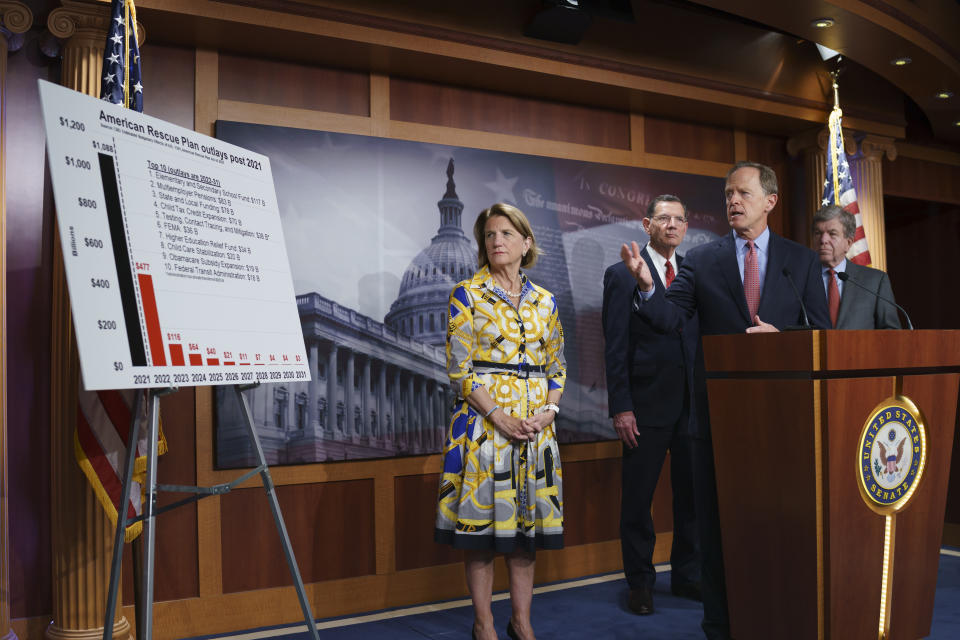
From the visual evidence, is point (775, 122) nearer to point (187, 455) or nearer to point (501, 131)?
point (501, 131)

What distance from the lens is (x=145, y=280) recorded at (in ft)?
6.40

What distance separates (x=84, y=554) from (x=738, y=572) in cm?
217

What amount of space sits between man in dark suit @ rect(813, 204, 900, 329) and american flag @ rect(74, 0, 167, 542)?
2797 millimetres

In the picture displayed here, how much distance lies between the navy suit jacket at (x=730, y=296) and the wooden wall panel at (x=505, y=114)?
5.79 feet

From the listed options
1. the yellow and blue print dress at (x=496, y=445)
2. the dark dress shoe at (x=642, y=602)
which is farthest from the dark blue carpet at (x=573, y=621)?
the yellow and blue print dress at (x=496, y=445)

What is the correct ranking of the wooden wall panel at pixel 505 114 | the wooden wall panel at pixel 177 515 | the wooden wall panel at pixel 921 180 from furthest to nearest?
the wooden wall panel at pixel 921 180 → the wooden wall panel at pixel 505 114 → the wooden wall panel at pixel 177 515

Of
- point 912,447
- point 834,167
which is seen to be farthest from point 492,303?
point 834,167

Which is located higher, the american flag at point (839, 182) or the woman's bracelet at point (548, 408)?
the american flag at point (839, 182)

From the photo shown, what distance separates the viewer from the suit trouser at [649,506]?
335 cm

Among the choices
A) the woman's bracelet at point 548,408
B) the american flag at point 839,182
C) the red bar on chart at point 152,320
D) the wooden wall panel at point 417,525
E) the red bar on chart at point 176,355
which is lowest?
the wooden wall panel at point 417,525

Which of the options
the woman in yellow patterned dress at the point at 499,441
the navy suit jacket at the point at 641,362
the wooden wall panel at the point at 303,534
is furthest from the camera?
the navy suit jacket at the point at 641,362

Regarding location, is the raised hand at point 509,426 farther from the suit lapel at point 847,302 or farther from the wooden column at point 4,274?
the wooden column at point 4,274

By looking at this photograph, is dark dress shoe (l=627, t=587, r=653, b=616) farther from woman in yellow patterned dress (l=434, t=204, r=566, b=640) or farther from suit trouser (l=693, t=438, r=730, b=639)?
suit trouser (l=693, t=438, r=730, b=639)

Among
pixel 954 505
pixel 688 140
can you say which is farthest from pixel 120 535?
pixel 954 505
